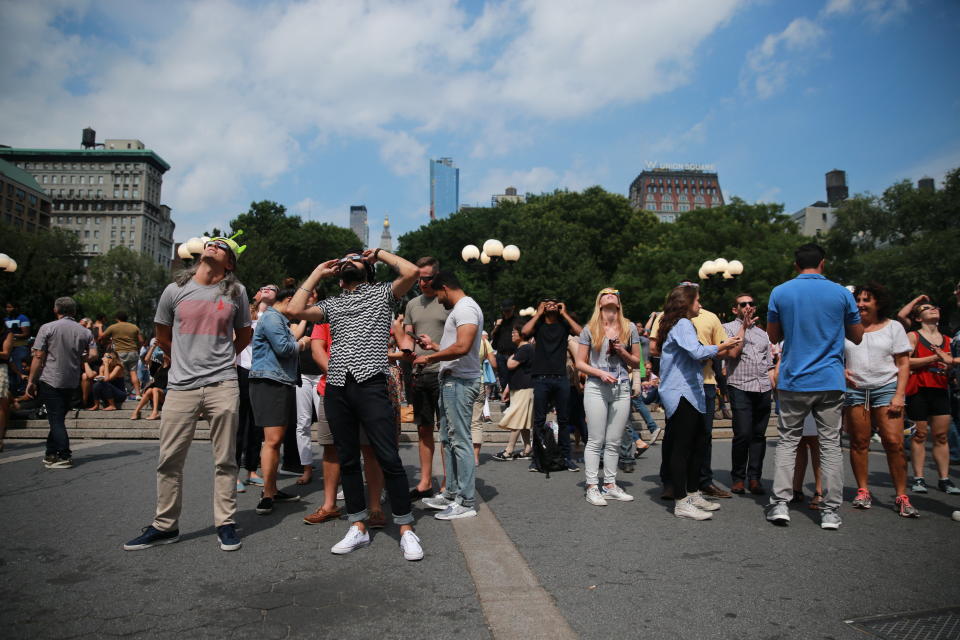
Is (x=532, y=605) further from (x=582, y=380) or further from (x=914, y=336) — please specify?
(x=582, y=380)

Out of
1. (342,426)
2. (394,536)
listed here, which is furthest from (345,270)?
(394,536)

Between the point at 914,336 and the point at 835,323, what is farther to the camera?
the point at 914,336

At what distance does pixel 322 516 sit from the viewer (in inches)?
192

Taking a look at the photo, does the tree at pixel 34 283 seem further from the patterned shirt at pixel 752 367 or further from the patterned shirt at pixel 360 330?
the patterned shirt at pixel 752 367

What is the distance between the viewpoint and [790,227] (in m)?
45.2

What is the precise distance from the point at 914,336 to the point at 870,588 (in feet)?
12.9

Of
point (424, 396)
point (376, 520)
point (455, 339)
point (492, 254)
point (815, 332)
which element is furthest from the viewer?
point (492, 254)

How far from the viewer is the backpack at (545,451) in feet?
24.2

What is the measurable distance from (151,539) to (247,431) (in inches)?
97.2

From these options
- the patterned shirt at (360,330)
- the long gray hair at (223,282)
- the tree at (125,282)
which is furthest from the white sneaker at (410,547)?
the tree at (125,282)

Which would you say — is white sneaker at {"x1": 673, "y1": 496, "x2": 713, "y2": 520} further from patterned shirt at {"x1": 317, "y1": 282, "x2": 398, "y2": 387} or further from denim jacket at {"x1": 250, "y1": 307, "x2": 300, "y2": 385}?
denim jacket at {"x1": 250, "y1": 307, "x2": 300, "y2": 385}

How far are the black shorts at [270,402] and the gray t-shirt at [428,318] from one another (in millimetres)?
1272

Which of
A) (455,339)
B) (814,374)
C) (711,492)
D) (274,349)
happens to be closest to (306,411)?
(274,349)

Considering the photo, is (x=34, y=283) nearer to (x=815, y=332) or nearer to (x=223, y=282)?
(x=223, y=282)
